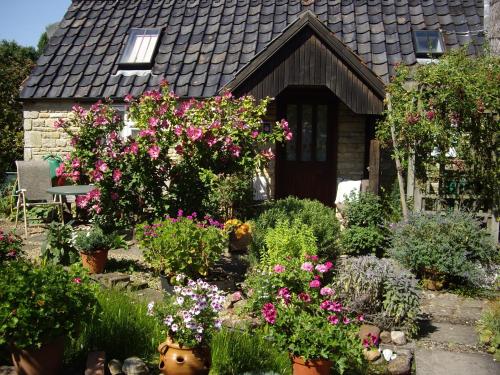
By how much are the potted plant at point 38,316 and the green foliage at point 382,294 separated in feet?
8.72

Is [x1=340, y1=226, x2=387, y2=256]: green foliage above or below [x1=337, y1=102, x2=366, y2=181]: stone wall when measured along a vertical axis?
below

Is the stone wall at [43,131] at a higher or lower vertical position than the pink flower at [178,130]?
higher

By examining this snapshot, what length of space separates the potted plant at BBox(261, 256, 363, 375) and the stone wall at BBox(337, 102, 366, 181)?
6.85m

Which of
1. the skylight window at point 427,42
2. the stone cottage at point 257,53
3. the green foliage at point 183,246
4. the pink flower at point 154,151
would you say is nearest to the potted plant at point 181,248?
the green foliage at point 183,246

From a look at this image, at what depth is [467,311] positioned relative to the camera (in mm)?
6086

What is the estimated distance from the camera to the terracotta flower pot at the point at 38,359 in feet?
12.2

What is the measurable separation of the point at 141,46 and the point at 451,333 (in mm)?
9471

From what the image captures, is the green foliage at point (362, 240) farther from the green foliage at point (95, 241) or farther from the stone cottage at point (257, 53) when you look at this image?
the green foliage at point (95, 241)

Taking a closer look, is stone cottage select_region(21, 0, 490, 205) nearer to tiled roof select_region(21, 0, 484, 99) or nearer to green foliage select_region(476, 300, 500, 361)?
tiled roof select_region(21, 0, 484, 99)

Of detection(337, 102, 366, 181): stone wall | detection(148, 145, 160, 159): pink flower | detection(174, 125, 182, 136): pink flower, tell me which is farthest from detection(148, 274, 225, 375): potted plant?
detection(337, 102, 366, 181): stone wall

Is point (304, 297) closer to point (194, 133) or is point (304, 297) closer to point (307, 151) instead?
point (194, 133)

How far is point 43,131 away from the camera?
1215cm

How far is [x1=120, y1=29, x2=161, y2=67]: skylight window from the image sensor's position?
477 inches

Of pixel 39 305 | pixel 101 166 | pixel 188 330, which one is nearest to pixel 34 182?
pixel 101 166
